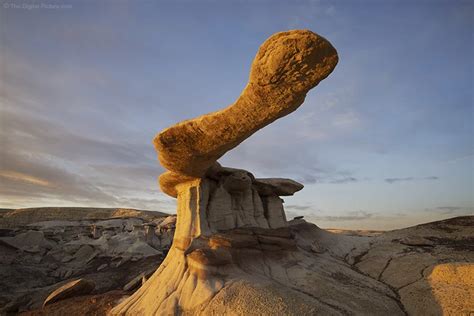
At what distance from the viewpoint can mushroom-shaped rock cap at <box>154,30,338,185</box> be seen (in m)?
3.64

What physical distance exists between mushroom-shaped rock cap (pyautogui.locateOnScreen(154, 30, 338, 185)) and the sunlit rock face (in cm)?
1

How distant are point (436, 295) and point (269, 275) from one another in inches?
167

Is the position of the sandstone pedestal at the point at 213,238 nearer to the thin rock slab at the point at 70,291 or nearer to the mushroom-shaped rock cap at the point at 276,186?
the mushroom-shaped rock cap at the point at 276,186

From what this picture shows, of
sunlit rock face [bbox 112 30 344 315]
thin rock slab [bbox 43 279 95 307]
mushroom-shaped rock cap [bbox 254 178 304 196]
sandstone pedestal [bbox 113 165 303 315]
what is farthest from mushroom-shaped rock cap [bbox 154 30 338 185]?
thin rock slab [bbox 43 279 95 307]

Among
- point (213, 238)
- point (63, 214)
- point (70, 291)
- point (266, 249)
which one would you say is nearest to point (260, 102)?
point (213, 238)

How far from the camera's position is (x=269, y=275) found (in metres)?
7.75

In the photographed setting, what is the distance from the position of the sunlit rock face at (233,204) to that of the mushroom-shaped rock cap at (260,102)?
14mm

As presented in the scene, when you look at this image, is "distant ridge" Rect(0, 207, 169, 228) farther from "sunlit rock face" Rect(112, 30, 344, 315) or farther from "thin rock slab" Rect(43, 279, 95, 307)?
"sunlit rock face" Rect(112, 30, 344, 315)

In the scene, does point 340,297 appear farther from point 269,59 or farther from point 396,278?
point 269,59

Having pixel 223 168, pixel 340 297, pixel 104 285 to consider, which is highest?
pixel 223 168

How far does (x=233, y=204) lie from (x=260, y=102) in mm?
5475

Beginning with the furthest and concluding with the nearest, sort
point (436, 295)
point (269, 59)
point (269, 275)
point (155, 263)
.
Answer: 1. point (155, 263)
2. point (269, 275)
3. point (436, 295)
4. point (269, 59)

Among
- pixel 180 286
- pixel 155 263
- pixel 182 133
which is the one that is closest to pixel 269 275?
pixel 180 286

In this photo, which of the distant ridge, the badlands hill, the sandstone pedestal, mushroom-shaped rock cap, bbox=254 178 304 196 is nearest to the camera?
the badlands hill
